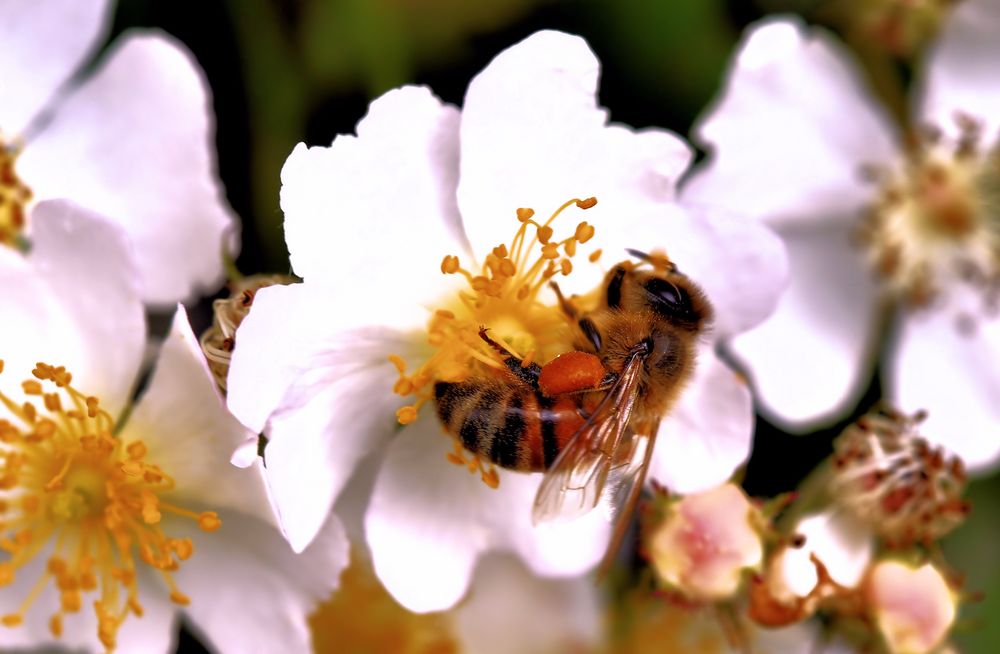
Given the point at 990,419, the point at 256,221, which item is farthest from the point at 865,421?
the point at 256,221

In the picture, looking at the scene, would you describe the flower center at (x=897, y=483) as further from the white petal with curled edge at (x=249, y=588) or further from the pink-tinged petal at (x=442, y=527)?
the white petal with curled edge at (x=249, y=588)

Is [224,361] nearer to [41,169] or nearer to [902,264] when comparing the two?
[41,169]

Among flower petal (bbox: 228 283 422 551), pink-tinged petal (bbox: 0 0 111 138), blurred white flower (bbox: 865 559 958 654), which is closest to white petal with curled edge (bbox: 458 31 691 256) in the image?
flower petal (bbox: 228 283 422 551)

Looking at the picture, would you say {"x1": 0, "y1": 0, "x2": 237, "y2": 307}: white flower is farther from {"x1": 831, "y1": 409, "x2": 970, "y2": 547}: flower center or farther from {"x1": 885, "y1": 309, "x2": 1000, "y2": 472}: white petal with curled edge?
{"x1": 885, "y1": 309, "x2": 1000, "y2": 472}: white petal with curled edge

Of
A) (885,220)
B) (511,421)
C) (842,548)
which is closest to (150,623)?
(511,421)

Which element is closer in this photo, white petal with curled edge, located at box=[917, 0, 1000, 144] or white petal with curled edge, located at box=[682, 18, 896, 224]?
white petal with curled edge, located at box=[682, 18, 896, 224]
